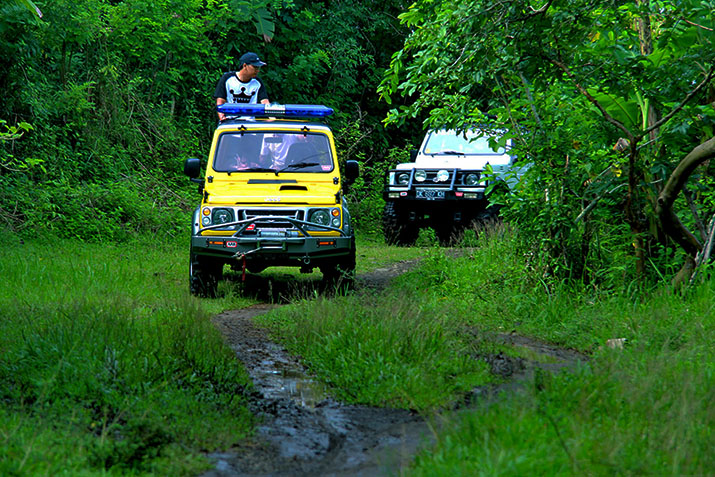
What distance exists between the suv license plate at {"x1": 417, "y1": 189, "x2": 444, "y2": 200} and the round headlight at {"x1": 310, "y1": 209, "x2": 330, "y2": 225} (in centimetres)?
612

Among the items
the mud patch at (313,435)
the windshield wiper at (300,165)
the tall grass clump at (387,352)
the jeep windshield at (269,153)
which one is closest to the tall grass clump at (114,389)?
the mud patch at (313,435)

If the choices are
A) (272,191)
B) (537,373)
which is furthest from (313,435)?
(272,191)

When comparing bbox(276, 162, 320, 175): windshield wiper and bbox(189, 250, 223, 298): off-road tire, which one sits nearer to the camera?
bbox(189, 250, 223, 298): off-road tire

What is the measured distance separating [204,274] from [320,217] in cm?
141

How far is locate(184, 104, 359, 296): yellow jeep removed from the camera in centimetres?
873

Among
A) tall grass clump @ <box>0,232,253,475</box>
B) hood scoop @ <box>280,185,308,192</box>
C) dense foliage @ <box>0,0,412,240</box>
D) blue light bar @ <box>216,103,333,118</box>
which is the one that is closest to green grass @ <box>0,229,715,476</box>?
tall grass clump @ <box>0,232,253,475</box>

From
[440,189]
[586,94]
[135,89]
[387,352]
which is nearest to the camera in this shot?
[387,352]

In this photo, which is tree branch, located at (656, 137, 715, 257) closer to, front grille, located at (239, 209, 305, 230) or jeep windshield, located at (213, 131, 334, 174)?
front grille, located at (239, 209, 305, 230)

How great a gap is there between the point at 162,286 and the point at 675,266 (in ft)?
17.4

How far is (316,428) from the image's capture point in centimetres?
459

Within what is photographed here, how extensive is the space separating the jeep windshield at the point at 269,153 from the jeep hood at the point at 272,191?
172 millimetres

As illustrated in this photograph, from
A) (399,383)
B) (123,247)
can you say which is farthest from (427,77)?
(123,247)

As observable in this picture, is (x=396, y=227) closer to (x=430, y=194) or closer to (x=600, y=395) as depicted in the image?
(x=430, y=194)

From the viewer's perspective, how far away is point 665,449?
3.71 m
